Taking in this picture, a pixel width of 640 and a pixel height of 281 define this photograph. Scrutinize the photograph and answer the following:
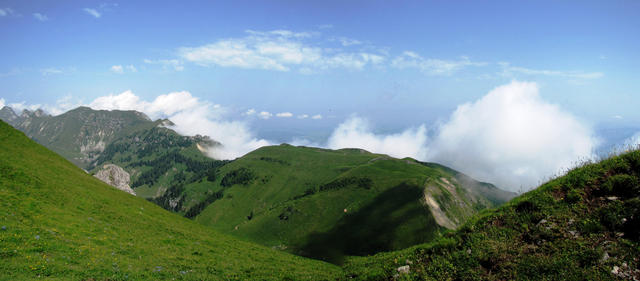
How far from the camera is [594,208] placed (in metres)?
12.5

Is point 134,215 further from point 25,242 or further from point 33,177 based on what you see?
point 25,242

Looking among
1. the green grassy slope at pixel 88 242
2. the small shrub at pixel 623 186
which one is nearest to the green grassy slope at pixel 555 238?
the small shrub at pixel 623 186

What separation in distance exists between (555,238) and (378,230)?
13468 centimetres

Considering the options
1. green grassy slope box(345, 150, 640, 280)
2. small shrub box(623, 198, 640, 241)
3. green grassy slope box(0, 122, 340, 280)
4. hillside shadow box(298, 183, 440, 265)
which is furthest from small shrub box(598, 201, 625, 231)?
hillside shadow box(298, 183, 440, 265)

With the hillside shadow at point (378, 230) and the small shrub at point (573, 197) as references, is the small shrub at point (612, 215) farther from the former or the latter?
the hillside shadow at point (378, 230)

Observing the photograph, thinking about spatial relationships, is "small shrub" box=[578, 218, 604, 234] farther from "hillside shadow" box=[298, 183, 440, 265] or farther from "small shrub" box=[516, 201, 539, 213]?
"hillside shadow" box=[298, 183, 440, 265]

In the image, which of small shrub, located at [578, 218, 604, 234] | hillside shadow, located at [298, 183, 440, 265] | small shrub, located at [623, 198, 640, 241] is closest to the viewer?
small shrub, located at [623, 198, 640, 241]

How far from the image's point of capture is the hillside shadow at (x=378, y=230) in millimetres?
126938

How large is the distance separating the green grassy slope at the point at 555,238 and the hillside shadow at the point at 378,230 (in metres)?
115

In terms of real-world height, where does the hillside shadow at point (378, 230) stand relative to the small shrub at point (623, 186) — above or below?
below

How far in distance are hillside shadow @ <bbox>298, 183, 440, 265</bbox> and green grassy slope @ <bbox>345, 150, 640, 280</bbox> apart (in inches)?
4536

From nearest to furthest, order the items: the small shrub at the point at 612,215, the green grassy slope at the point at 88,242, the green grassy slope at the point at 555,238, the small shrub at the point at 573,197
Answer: the green grassy slope at the point at 555,238 → the small shrub at the point at 612,215 → the small shrub at the point at 573,197 → the green grassy slope at the point at 88,242

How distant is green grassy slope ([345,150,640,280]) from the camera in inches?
421

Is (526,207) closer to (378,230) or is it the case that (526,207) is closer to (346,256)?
(346,256)
